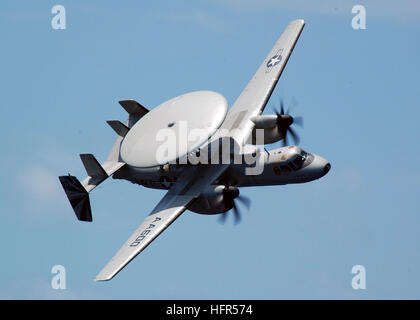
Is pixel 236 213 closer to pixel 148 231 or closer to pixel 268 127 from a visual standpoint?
pixel 148 231

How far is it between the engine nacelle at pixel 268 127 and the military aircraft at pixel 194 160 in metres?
0.08

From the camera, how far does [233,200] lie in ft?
219

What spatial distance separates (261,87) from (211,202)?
51.4 ft

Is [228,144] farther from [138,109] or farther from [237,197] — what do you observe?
[138,109]

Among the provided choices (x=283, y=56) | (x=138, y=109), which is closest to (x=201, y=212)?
(x=138, y=109)

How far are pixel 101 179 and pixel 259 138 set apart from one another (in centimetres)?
1385

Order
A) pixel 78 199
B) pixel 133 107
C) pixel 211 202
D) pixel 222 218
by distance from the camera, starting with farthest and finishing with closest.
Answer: pixel 133 107
pixel 78 199
pixel 222 218
pixel 211 202

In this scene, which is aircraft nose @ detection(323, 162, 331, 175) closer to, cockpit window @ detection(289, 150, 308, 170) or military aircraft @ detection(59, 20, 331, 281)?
military aircraft @ detection(59, 20, 331, 281)

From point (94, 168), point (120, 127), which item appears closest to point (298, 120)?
point (120, 127)

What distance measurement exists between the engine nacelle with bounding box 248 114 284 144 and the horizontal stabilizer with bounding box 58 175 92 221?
15.0 m

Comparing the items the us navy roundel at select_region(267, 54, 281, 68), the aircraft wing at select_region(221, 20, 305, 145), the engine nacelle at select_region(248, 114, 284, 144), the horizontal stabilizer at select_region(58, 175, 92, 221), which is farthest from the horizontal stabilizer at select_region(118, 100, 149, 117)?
the us navy roundel at select_region(267, 54, 281, 68)

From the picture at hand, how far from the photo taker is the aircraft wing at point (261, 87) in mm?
74562

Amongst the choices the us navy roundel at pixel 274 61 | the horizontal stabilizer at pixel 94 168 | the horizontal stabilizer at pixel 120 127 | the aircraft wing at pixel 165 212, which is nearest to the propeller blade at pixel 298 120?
the us navy roundel at pixel 274 61

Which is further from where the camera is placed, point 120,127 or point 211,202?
point 120,127
